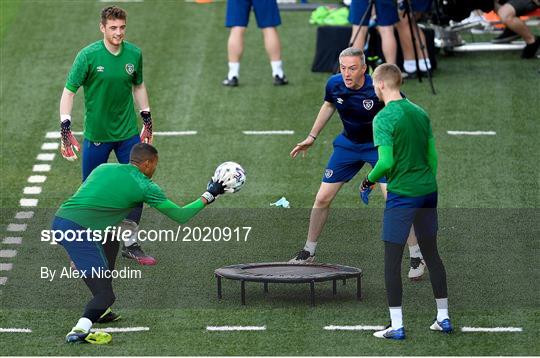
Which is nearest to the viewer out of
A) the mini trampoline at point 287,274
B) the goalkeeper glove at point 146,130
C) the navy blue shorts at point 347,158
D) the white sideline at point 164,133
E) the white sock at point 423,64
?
the mini trampoline at point 287,274

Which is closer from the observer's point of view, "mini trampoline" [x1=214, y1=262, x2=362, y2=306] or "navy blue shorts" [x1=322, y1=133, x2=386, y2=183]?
"mini trampoline" [x1=214, y1=262, x2=362, y2=306]

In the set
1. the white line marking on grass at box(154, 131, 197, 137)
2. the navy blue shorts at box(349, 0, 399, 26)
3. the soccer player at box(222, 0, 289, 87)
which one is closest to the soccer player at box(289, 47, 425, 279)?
the white line marking on grass at box(154, 131, 197, 137)

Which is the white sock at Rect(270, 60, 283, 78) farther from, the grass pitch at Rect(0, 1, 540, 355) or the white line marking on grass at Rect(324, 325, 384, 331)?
the white line marking on grass at Rect(324, 325, 384, 331)

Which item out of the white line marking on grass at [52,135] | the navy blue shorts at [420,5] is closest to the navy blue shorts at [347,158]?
the white line marking on grass at [52,135]

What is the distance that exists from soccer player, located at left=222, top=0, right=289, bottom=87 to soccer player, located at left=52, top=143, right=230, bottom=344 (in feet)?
22.8

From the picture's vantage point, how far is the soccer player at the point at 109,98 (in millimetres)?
11719

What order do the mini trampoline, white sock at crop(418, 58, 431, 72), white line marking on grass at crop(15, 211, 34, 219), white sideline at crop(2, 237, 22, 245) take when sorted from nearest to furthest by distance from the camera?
the mini trampoline < white sideline at crop(2, 237, 22, 245) < white line marking on grass at crop(15, 211, 34, 219) < white sock at crop(418, 58, 431, 72)

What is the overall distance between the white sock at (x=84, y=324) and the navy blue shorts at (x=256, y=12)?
7544 mm

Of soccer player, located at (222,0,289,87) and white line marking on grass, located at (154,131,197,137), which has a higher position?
soccer player, located at (222,0,289,87)

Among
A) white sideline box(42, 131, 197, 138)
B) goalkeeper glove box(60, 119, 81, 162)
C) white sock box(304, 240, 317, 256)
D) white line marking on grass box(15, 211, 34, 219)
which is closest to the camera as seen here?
white sock box(304, 240, 317, 256)

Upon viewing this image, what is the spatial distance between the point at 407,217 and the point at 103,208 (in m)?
2.18

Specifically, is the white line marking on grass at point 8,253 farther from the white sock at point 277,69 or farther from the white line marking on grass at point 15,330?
the white sock at point 277,69

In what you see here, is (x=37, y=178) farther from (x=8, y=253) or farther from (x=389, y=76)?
(x=389, y=76)

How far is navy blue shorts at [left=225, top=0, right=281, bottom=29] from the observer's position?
16594 millimetres
